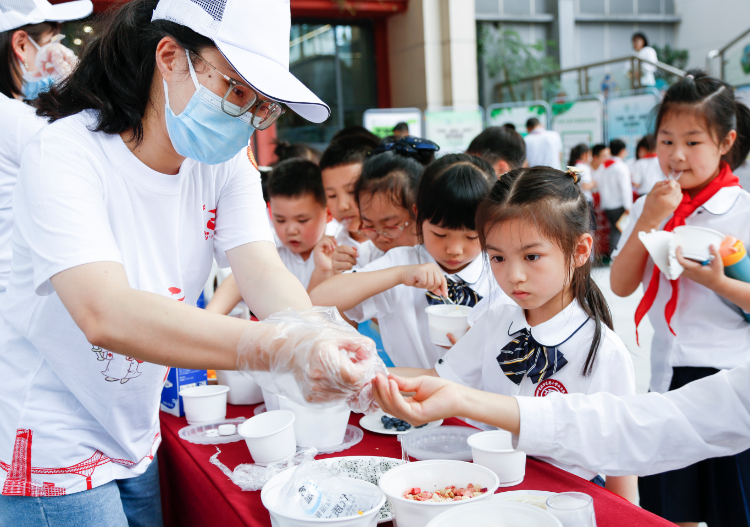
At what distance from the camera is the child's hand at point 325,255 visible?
8.30 feet

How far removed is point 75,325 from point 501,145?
2.57 metres

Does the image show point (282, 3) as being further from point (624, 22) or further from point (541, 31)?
point (624, 22)

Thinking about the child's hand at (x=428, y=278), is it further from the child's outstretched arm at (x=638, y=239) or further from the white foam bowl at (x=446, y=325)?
the child's outstretched arm at (x=638, y=239)

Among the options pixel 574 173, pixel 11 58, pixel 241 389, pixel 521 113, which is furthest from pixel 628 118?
pixel 11 58

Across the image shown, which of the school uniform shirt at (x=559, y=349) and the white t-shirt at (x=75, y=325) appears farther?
the school uniform shirt at (x=559, y=349)

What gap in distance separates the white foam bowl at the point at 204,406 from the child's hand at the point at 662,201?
166 centimetres

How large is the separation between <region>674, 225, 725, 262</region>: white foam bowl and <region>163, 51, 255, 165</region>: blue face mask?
1.46m

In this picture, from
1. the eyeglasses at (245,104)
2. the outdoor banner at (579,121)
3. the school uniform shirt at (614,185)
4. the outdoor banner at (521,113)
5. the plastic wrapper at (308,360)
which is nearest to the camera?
the plastic wrapper at (308,360)

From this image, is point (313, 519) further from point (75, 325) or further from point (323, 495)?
point (75, 325)

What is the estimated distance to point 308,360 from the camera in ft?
3.22

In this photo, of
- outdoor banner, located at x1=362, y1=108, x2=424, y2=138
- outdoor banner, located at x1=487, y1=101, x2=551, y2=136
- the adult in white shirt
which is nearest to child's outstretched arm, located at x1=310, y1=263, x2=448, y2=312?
the adult in white shirt

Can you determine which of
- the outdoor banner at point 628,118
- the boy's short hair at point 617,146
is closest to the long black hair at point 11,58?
the boy's short hair at point 617,146

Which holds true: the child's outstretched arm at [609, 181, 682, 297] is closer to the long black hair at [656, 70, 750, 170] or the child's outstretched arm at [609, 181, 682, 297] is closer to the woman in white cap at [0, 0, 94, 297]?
the long black hair at [656, 70, 750, 170]

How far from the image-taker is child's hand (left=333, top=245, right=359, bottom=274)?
2.35 metres
